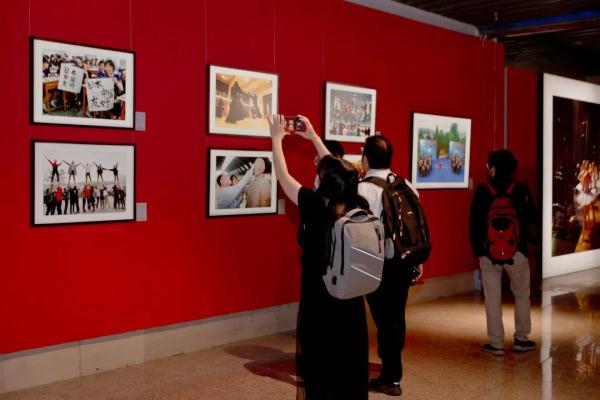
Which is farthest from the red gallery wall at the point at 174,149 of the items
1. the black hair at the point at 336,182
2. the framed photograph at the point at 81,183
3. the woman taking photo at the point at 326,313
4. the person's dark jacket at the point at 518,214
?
the black hair at the point at 336,182

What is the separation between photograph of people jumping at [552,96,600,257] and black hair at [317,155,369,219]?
29.4ft

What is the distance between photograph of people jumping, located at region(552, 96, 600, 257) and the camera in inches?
468

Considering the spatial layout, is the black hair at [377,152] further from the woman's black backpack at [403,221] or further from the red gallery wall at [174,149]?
the red gallery wall at [174,149]

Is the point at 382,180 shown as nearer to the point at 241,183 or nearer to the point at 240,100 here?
the point at 241,183

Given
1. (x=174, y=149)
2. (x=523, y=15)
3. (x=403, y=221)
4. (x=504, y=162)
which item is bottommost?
(x=403, y=221)

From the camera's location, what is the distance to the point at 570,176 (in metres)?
12.2

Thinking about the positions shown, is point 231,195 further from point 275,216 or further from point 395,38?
point 395,38

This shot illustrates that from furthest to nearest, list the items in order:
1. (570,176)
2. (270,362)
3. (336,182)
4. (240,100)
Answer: (570,176), (240,100), (270,362), (336,182)

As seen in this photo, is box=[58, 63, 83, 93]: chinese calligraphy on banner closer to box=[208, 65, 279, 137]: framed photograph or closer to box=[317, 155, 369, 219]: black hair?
box=[208, 65, 279, 137]: framed photograph

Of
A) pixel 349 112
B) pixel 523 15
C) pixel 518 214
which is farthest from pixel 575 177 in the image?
pixel 518 214

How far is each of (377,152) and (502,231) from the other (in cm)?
179

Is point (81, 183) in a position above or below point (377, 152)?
below

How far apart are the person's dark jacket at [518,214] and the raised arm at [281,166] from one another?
2.66m

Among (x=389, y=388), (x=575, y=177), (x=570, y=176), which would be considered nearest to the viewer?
(x=389, y=388)
